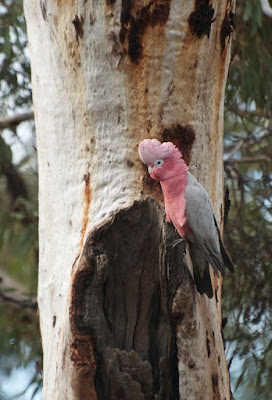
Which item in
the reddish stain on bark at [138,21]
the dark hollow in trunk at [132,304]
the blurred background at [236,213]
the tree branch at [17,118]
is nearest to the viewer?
the dark hollow in trunk at [132,304]

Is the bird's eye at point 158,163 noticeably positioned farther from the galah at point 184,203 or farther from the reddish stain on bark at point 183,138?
the reddish stain on bark at point 183,138

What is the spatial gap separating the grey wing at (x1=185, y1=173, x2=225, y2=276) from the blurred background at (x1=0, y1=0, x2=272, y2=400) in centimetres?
159

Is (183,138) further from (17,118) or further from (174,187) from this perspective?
(17,118)

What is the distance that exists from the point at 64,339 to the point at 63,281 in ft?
0.75

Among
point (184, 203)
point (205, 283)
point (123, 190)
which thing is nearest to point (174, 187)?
point (184, 203)

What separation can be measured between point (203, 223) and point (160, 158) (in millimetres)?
270

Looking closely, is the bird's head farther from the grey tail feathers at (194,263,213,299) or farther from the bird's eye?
the grey tail feathers at (194,263,213,299)

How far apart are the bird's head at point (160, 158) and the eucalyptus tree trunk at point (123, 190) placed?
13cm

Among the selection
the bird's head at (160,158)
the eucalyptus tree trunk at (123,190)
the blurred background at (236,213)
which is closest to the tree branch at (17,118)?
the blurred background at (236,213)

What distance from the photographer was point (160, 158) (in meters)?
2.24

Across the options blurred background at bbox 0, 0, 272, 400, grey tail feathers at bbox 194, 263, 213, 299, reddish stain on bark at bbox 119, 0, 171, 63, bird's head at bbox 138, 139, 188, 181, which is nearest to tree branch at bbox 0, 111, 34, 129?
blurred background at bbox 0, 0, 272, 400

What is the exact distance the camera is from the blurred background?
378cm

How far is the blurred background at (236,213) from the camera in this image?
12.4 feet

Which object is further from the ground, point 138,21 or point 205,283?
point 138,21
